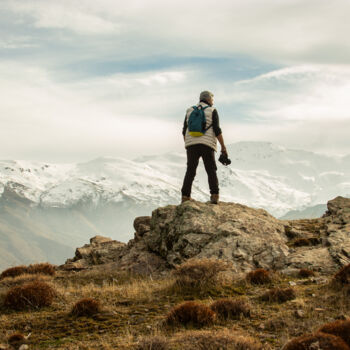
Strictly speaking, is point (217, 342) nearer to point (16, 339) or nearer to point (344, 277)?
point (16, 339)

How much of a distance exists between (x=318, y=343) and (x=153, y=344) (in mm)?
2718

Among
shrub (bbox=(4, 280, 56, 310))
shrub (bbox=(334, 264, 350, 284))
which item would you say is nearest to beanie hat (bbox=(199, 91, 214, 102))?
shrub (bbox=(334, 264, 350, 284))

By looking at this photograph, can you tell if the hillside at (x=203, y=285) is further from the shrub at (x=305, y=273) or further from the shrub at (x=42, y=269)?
the shrub at (x=42, y=269)

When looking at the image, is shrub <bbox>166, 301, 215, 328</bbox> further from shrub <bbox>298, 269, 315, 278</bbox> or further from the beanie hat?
the beanie hat

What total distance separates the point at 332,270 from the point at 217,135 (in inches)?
267

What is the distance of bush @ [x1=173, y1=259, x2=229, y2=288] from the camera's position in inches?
476

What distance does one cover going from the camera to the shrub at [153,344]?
7242mm

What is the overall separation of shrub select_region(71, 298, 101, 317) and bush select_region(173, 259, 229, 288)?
2.76m

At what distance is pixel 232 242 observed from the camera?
16.1 meters

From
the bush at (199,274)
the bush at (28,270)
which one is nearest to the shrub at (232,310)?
the bush at (199,274)

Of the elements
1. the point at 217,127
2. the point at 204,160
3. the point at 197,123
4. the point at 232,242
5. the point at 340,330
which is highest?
the point at 197,123

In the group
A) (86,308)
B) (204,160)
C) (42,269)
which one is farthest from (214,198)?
(86,308)

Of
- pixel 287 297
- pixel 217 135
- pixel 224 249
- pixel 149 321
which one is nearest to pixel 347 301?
pixel 287 297

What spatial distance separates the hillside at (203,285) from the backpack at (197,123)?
322cm
